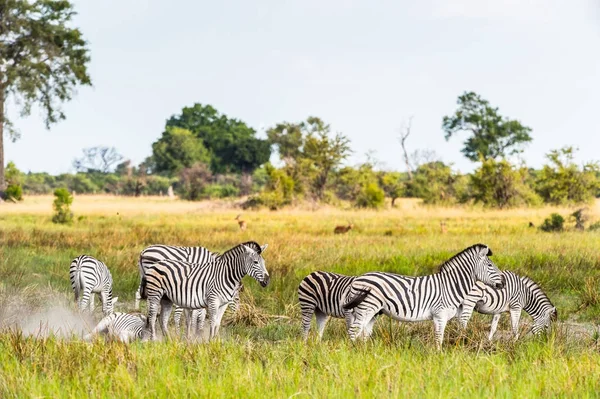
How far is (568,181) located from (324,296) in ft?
122

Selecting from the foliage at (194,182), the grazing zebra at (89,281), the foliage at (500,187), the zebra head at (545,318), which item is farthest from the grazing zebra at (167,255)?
the foliage at (194,182)

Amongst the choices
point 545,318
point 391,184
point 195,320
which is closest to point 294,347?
point 195,320

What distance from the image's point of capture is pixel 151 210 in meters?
38.3

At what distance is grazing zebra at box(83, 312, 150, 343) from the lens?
24.8ft

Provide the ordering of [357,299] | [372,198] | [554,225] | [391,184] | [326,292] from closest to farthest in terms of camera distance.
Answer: [357,299], [326,292], [554,225], [372,198], [391,184]

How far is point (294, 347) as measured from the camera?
6570 millimetres

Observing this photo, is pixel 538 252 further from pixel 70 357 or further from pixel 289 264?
pixel 70 357

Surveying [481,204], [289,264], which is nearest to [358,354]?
[289,264]

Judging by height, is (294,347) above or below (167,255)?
below

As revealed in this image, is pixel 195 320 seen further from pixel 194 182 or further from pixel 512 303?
pixel 194 182

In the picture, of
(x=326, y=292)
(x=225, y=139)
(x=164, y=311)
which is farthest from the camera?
(x=225, y=139)

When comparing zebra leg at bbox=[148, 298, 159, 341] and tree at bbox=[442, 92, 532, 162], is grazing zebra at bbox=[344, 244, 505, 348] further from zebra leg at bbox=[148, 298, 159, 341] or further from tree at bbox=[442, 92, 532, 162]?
tree at bbox=[442, 92, 532, 162]

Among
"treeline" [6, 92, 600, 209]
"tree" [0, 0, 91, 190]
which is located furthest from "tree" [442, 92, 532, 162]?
"tree" [0, 0, 91, 190]

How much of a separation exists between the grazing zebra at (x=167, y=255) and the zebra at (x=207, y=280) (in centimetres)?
163
